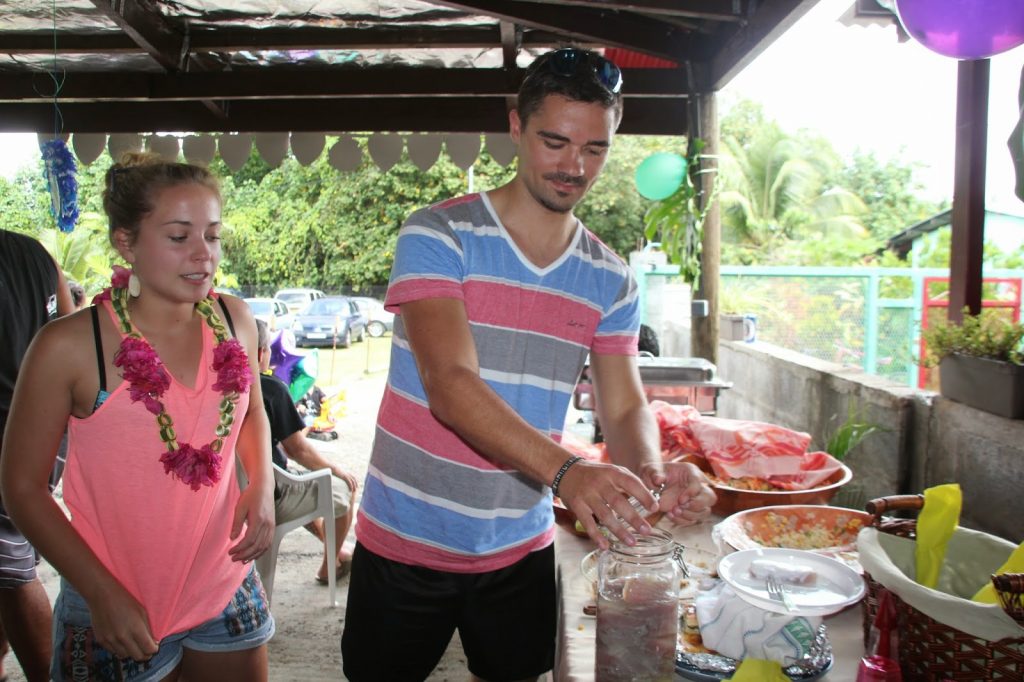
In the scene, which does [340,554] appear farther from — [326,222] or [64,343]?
[326,222]

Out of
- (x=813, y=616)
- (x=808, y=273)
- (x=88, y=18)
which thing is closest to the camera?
(x=813, y=616)

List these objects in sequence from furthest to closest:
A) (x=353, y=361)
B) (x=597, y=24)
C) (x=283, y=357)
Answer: (x=353, y=361) < (x=283, y=357) < (x=597, y=24)

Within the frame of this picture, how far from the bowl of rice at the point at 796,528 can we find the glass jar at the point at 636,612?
2.36 ft

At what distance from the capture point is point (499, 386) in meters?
1.76

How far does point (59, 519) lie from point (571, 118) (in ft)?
4.41

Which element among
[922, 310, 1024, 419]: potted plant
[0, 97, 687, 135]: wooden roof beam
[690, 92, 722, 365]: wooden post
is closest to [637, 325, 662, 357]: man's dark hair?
[690, 92, 722, 365]: wooden post

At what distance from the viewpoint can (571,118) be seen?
1.64 metres

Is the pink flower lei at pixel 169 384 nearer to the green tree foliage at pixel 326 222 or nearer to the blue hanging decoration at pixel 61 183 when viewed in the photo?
the blue hanging decoration at pixel 61 183

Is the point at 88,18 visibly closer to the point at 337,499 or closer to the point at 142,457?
the point at 337,499

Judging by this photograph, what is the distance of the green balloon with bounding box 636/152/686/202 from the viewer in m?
5.58

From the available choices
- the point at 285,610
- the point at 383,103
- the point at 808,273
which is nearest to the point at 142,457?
the point at 285,610

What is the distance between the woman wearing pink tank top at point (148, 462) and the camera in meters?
1.58

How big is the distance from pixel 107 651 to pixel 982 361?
274 cm

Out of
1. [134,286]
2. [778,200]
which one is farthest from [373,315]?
[134,286]
